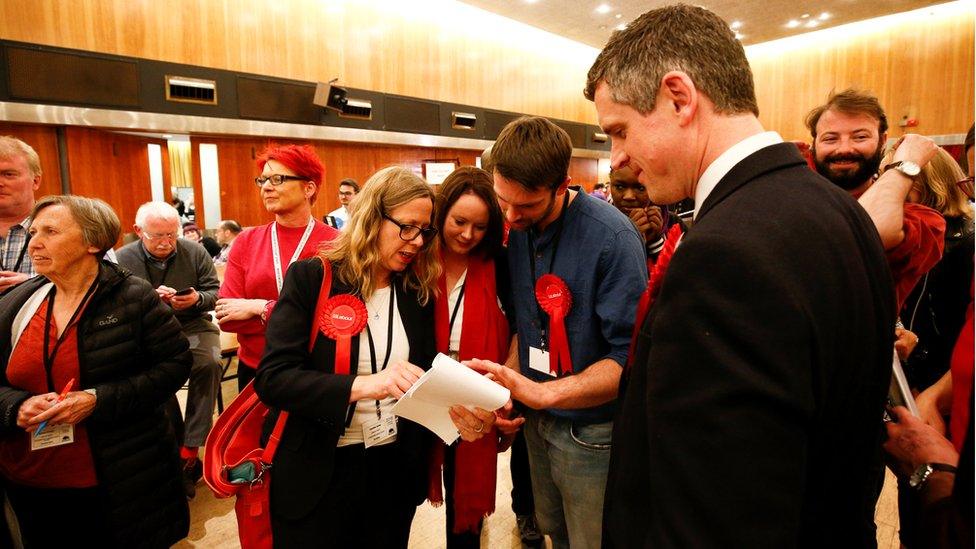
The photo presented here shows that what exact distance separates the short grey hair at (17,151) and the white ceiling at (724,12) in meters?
8.18

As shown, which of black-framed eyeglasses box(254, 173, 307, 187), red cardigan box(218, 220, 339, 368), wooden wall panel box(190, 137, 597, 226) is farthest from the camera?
wooden wall panel box(190, 137, 597, 226)

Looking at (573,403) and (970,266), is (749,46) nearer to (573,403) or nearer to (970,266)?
(970,266)

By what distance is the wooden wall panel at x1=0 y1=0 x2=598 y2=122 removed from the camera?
5848mm

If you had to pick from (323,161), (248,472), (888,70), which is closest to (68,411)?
(248,472)

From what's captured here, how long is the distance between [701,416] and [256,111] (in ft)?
25.6

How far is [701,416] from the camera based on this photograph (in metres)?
0.63

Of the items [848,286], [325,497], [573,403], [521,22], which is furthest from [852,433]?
[521,22]

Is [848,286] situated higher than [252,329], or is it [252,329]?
[848,286]

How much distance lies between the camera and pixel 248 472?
4.76 ft

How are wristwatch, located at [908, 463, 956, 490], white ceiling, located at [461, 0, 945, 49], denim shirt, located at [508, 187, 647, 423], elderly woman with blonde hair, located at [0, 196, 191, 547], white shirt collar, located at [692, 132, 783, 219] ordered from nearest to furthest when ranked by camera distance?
white shirt collar, located at [692, 132, 783, 219], wristwatch, located at [908, 463, 956, 490], denim shirt, located at [508, 187, 647, 423], elderly woman with blonde hair, located at [0, 196, 191, 547], white ceiling, located at [461, 0, 945, 49]

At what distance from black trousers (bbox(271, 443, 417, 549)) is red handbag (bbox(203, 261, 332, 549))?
0.04 metres

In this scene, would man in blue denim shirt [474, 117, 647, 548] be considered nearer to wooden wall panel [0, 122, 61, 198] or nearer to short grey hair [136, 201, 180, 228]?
short grey hair [136, 201, 180, 228]

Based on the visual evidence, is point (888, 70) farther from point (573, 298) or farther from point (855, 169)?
point (573, 298)

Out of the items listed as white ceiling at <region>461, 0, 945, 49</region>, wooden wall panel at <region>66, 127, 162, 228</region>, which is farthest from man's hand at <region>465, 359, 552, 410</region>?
white ceiling at <region>461, 0, 945, 49</region>
